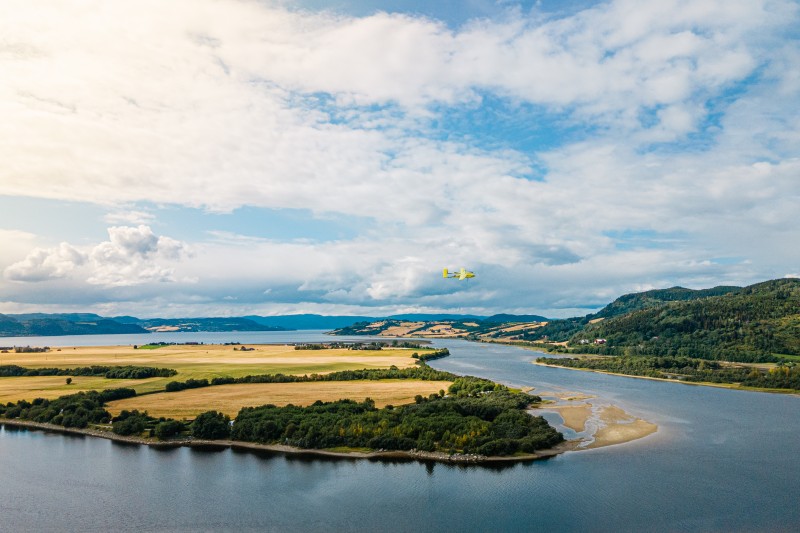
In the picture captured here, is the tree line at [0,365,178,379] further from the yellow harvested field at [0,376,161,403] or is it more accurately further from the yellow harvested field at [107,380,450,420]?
the yellow harvested field at [107,380,450,420]

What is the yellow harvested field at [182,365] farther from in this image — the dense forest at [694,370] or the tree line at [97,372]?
the dense forest at [694,370]

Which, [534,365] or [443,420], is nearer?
[443,420]

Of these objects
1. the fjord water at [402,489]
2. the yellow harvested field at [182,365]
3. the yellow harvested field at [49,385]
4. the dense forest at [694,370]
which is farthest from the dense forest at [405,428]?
the dense forest at [694,370]

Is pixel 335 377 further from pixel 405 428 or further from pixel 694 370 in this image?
pixel 694 370

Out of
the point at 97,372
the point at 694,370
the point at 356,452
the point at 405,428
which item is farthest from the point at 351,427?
the point at 694,370

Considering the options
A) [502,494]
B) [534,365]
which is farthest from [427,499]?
[534,365]

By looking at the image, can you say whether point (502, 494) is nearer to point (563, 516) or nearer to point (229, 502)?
point (563, 516)
